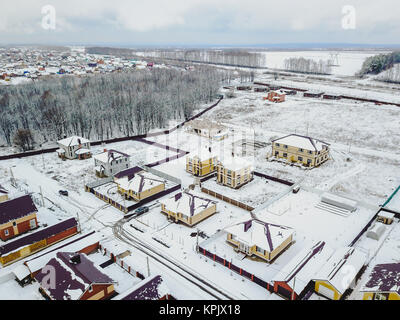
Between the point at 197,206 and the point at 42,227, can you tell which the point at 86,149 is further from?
the point at 197,206

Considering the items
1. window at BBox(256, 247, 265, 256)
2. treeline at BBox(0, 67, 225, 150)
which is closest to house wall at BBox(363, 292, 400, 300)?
window at BBox(256, 247, 265, 256)

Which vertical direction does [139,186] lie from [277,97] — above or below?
below

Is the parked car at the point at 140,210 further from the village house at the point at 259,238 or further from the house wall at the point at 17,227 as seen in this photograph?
the village house at the point at 259,238

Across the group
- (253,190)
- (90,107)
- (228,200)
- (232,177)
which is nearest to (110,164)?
(232,177)

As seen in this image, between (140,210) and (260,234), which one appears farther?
(140,210)

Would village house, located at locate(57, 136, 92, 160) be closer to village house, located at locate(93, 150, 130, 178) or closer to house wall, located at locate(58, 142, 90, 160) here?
house wall, located at locate(58, 142, 90, 160)

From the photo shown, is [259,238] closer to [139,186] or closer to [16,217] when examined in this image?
[139,186]

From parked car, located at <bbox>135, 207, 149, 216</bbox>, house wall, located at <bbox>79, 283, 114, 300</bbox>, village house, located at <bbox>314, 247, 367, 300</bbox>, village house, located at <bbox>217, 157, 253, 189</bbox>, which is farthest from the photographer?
village house, located at <bbox>217, 157, 253, 189</bbox>

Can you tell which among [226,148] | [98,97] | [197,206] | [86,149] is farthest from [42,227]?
[98,97]
